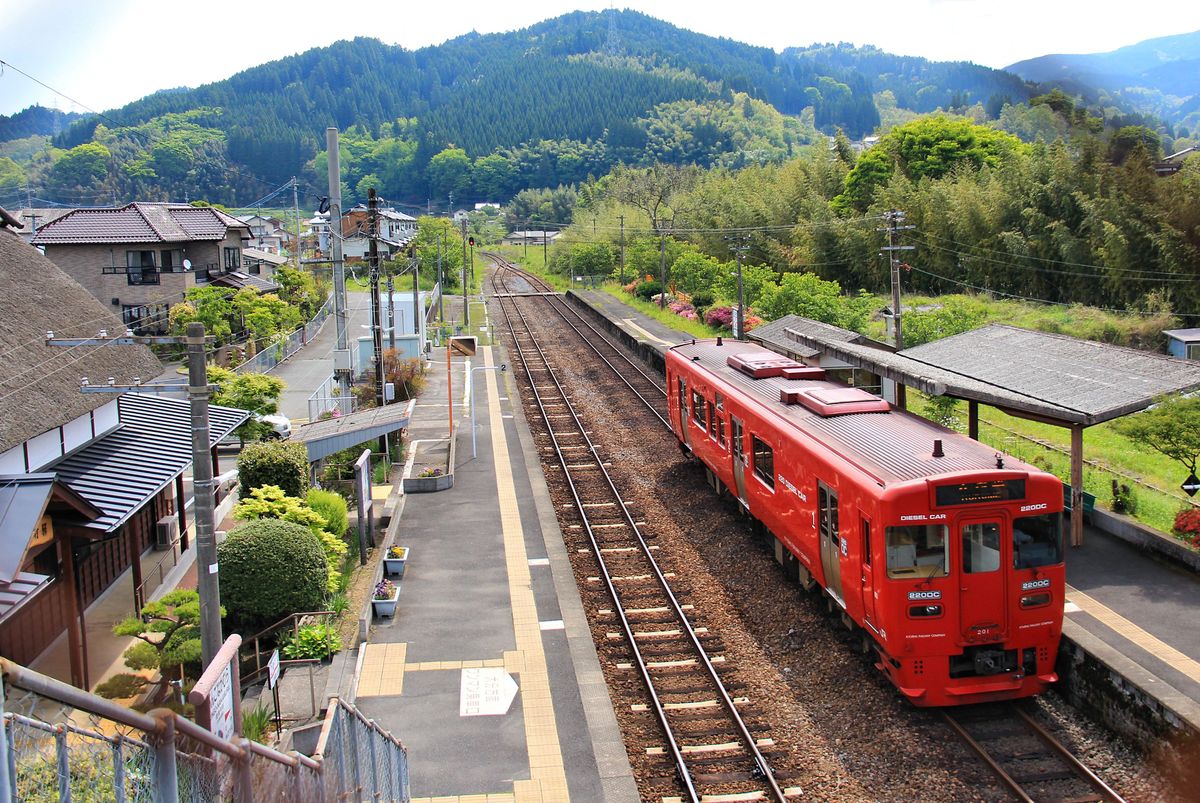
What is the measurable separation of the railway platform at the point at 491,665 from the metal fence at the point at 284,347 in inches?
540

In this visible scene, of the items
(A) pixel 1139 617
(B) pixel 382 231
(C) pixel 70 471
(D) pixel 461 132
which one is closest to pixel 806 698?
(A) pixel 1139 617

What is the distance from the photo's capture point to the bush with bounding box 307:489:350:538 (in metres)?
15.8

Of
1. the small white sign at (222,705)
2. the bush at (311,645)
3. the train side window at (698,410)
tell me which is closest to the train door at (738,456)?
the train side window at (698,410)

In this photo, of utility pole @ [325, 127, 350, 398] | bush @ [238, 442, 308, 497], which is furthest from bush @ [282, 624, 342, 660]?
utility pole @ [325, 127, 350, 398]

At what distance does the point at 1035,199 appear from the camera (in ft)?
113

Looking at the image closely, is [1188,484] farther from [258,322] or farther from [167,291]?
→ [167,291]

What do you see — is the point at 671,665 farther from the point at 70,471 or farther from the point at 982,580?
the point at 70,471

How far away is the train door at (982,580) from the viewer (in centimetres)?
939

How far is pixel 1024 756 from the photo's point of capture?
889 cm

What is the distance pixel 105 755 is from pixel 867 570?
7.69 meters

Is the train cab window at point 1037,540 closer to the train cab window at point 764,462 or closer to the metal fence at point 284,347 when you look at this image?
the train cab window at point 764,462

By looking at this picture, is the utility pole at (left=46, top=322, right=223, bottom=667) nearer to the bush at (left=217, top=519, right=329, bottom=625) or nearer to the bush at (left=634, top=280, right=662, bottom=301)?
the bush at (left=217, top=519, right=329, bottom=625)

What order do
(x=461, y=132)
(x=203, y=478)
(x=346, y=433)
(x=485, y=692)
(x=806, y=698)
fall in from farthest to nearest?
(x=461, y=132)
(x=346, y=433)
(x=485, y=692)
(x=806, y=698)
(x=203, y=478)

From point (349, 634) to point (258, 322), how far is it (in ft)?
74.8
